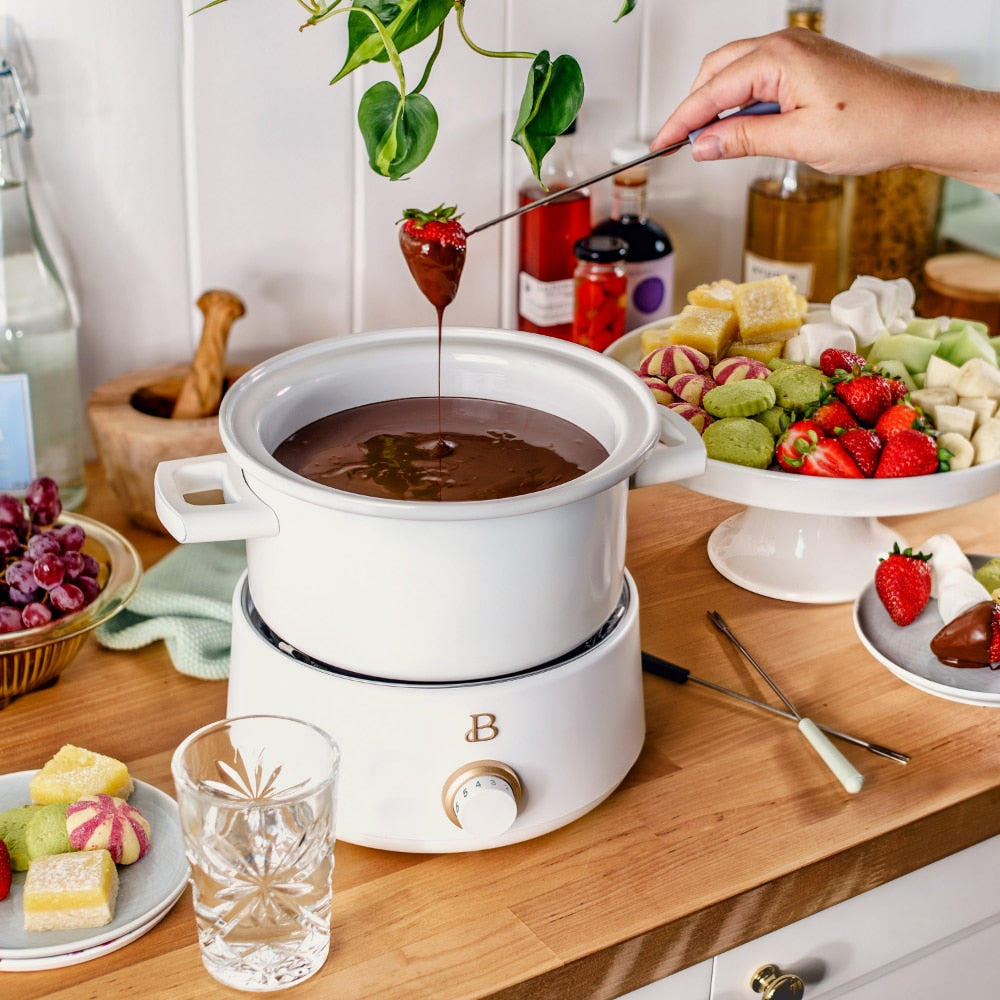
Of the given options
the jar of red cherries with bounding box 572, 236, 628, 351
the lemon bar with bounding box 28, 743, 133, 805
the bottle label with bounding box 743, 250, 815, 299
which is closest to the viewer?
the lemon bar with bounding box 28, 743, 133, 805

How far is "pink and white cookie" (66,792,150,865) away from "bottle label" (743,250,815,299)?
3.44ft

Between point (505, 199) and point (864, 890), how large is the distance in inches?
36.2

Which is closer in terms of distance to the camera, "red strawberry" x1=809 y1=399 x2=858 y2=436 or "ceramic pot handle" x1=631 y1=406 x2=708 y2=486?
"ceramic pot handle" x1=631 y1=406 x2=708 y2=486

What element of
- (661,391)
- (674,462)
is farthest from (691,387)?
(674,462)

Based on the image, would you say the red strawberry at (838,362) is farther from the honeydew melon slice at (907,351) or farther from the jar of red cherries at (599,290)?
the jar of red cherries at (599,290)

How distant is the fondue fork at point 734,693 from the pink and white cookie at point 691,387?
0.83ft

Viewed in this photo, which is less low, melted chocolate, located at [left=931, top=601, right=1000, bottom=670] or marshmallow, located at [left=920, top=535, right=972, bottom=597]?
marshmallow, located at [left=920, top=535, right=972, bottom=597]

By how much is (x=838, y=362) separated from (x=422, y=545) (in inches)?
24.3

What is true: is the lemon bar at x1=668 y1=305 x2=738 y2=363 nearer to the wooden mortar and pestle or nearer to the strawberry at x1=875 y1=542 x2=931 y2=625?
the strawberry at x1=875 y1=542 x2=931 y2=625

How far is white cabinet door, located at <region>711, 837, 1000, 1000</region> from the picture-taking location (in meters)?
0.90

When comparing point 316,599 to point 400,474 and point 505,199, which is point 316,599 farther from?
point 505,199

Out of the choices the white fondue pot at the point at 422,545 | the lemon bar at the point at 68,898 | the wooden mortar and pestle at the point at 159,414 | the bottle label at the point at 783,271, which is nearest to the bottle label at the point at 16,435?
the wooden mortar and pestle at the point at 159,414

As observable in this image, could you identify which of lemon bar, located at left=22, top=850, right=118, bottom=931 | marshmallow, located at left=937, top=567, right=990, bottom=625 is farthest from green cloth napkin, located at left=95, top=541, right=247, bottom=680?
marshmallow, located at left=937, top=567, right=990, bottom=625

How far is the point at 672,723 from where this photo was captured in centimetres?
100
